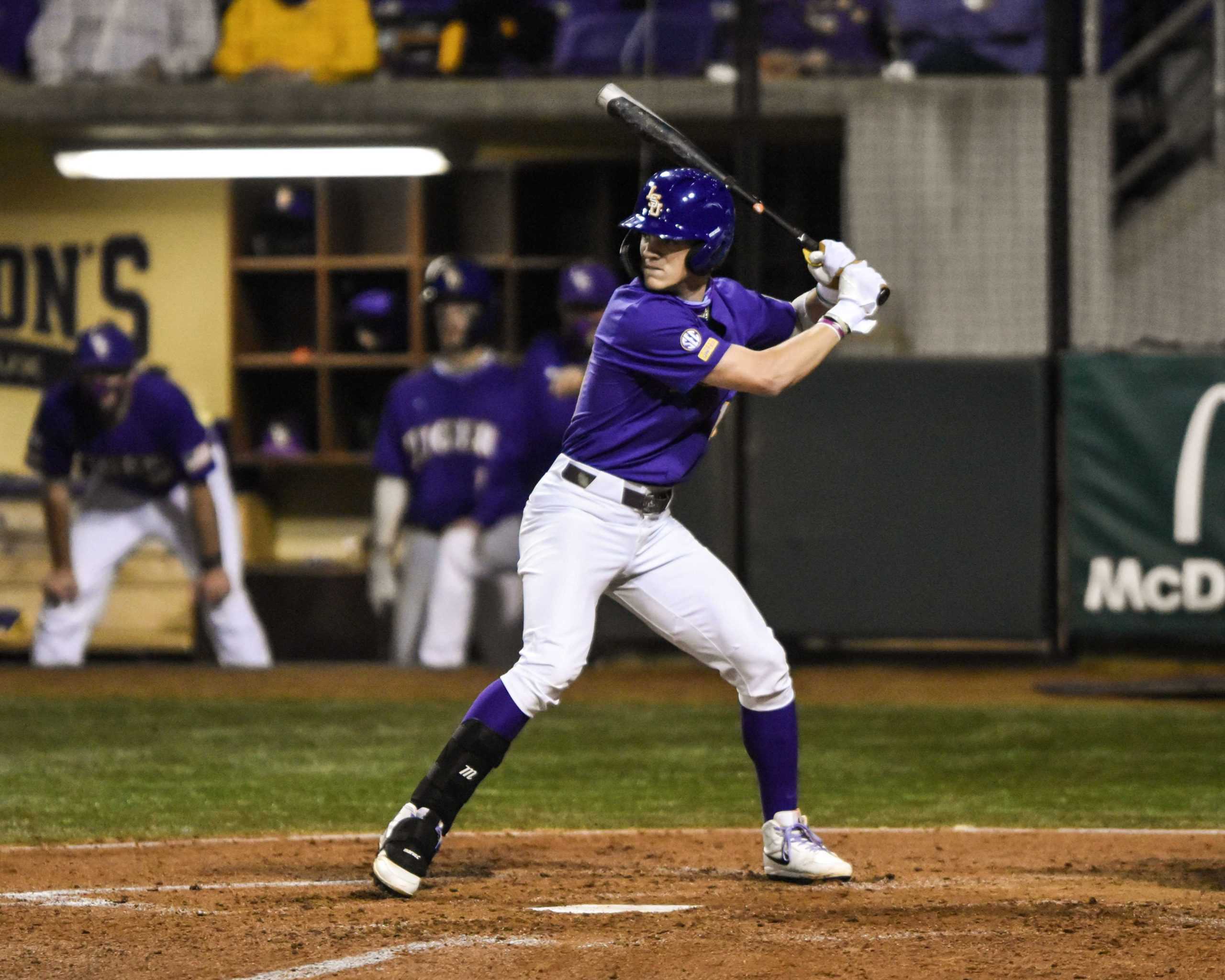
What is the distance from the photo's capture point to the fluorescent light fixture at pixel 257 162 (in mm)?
11312

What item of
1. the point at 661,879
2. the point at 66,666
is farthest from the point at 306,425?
the point at 661,879

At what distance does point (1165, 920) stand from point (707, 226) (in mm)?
1856

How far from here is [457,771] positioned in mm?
4449

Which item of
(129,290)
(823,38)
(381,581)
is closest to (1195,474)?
(823,38)

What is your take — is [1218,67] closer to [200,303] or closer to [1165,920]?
[200,303]

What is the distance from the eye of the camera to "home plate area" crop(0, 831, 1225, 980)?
363cm

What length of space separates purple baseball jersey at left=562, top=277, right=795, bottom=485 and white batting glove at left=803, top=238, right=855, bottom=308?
25cm

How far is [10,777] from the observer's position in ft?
21.3

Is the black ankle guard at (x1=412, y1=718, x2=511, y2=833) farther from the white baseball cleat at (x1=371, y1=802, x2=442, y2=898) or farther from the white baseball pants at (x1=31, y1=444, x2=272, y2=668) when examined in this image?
the white baseball pants at (x1=31, y1=444, x2=272, y2=668)

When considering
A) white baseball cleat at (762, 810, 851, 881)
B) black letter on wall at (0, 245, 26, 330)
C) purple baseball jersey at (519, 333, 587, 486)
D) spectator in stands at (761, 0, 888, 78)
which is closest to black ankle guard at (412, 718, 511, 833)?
white baseball cleat at (762, 810, 851, 881)

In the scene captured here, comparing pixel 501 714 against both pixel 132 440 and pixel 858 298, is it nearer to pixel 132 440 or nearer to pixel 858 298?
pixel 858 298

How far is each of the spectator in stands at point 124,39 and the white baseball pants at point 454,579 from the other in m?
3.69

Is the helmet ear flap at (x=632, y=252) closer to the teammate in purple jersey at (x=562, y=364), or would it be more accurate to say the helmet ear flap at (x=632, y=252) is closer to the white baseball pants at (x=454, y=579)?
the teammate in purple jersey at (x=562, y=364)

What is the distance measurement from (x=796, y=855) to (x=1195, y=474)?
5.25 metres
